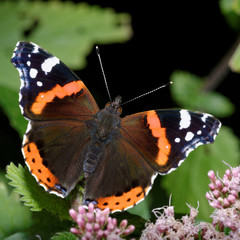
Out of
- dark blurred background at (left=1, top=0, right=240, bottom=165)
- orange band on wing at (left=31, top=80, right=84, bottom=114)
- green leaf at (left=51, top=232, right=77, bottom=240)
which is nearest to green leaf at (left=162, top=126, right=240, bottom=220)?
dark blurred background at (left=1, top=0, right=240, bottom=165)

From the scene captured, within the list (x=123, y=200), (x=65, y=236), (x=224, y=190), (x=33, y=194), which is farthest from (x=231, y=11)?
(x=65, y=236)

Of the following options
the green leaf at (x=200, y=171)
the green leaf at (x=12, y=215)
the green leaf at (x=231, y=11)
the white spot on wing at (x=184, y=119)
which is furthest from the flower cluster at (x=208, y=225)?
the green leaf at (x=231, y=11)

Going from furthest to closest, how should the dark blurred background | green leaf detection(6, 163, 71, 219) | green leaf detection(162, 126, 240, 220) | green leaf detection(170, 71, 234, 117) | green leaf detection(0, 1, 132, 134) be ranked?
the dark blurred background, green leaf detection(0, 1, 132, 134), green leaf detection(170, 71, 234, 117), green leaf detection(162, 126, 240, 220), green leaf detection(6, 163, 71, 219)

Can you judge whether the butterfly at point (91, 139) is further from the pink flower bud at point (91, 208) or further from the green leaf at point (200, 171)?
the green leaf at point (200, 171)

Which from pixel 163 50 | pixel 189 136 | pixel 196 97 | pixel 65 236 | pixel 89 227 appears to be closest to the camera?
pixel 89 227

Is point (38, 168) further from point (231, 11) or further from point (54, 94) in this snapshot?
point (231, 11)

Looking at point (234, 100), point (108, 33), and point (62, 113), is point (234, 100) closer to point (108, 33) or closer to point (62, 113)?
point (108, 33)

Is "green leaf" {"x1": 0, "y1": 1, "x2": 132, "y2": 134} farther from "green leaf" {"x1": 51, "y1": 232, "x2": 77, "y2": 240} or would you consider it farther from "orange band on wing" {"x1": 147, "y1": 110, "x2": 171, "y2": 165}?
"green leaf" {"x1": 51, "y1": 232, "x2": 77, "y2": 240}
